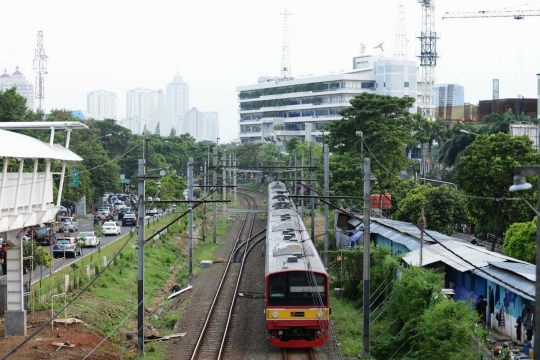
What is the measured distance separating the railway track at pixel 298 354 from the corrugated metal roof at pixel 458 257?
14.9 ft

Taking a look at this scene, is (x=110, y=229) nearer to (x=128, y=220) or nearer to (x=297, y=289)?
(x=128, y=220)

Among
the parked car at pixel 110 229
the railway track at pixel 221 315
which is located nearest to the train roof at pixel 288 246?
the railway track at pixel 221 315

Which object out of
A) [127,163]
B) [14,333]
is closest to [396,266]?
[14,333]

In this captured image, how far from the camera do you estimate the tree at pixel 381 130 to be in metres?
45.0

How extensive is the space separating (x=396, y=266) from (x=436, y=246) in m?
3.83

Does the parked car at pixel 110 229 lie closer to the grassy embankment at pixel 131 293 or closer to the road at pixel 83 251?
the road at pixel 83 251

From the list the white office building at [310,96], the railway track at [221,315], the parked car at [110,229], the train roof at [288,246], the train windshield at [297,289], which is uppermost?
the white office building at [310,96]

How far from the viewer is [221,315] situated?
80.3 feet

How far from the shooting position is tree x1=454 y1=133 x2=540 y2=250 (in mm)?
33406

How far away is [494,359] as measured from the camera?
13.8 m

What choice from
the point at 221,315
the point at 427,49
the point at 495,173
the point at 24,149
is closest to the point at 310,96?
the point at 427,49

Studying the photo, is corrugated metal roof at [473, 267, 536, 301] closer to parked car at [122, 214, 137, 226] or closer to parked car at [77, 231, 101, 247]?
parked car at [77, 231, 101, 247]

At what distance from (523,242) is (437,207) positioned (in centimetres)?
1015

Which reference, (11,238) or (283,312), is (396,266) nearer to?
(283,312)
